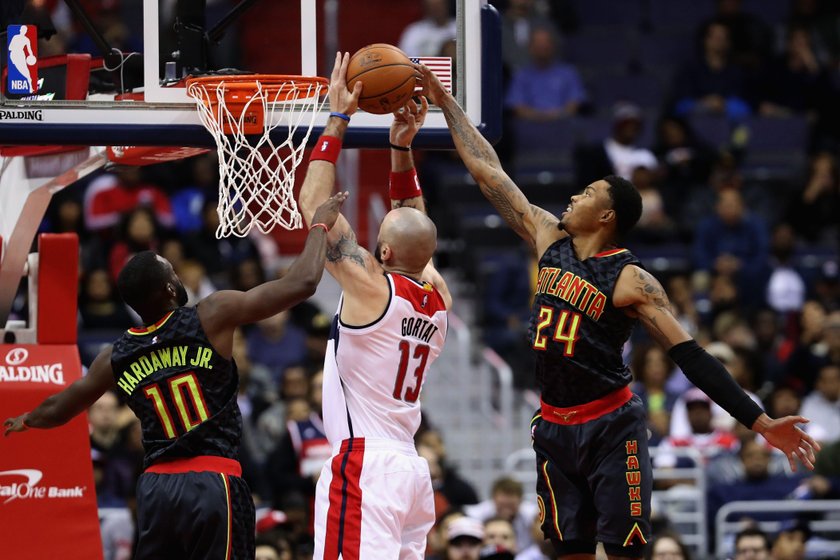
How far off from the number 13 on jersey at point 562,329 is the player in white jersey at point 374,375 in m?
0.53

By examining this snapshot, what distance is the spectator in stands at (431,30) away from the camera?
1527 centimetres

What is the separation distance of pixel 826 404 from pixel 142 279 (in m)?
8.24

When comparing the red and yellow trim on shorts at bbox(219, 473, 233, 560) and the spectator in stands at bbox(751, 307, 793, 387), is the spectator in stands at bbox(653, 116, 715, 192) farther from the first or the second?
the red and yellow trim on shorts at bbox(219, 473, 233, 560)

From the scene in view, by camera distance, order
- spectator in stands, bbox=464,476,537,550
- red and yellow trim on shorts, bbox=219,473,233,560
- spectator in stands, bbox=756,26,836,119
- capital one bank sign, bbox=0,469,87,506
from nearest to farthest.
Answer: red and yellow trim on shorts, bbox=219,473,233,560 < capital one bank sign, bbox=0,469,87,506 < spectator in stands, bbox=464,476,537,550 < spectator in stands, bbox=756,26,836,119

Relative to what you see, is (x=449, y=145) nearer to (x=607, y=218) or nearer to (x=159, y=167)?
(x=607, y=218)

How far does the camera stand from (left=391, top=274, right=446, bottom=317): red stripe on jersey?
741cm

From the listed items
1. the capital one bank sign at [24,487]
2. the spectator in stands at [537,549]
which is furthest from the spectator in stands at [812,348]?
the capital one bank sign at [24,487]

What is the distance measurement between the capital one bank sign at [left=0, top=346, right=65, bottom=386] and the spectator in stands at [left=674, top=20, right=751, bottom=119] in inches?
424

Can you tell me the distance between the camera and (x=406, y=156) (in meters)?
8.04

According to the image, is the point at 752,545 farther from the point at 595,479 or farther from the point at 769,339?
the point at 769,339

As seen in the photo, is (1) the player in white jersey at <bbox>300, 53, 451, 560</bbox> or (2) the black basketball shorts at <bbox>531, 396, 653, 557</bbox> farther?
(2) the black basketball shorts at <bbox>531, 396, 653, 557</bbox>

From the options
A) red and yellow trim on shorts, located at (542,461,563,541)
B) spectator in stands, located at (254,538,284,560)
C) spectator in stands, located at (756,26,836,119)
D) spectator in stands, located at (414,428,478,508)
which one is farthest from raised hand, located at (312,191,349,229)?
spectator in stands, located at (756,26,836,119)

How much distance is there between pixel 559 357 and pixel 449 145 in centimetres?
144

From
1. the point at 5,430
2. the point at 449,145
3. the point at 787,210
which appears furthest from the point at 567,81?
the point at 5,430
